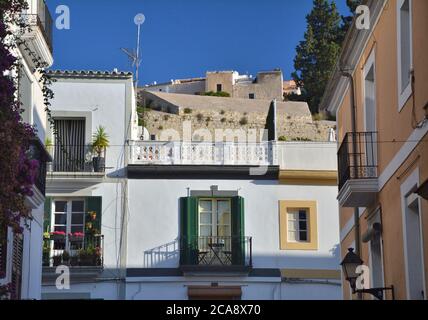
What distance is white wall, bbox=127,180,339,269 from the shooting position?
2795 cm

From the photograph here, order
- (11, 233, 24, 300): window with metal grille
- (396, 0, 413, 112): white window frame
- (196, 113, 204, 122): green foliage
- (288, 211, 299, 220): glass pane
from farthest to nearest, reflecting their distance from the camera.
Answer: (196, 113, 204, 122): green foliage → (288, 211, 299, 220): glass pane → (11, 233, 24, 300): window with metal grille → (396, 0, 413, 112): white window frame

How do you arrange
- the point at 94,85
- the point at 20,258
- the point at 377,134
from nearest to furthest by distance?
the point at 377,134
the point at 20,258
the point at 94,85

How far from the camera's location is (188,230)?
2805 centimetres

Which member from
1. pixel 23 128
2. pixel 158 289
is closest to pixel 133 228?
pixel 158 289

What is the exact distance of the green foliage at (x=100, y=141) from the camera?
28391mm

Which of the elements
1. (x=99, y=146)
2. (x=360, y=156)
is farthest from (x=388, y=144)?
(x=99, y=146)

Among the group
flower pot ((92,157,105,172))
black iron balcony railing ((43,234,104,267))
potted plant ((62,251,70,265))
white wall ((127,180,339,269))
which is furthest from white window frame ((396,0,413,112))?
flower pot ((92,157,105,172))

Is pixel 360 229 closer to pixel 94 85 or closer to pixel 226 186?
pixel 226 186

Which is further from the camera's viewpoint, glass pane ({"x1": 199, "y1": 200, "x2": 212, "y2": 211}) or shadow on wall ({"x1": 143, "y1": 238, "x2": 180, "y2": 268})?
glass pane ({"x1": 199, "y1": 200, "x2": 212, "y2": 211})

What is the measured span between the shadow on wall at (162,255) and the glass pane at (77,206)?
2072 millimetres

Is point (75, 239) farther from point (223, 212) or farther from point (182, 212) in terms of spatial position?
point (223, 212)

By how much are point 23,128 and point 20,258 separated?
529 centimetres

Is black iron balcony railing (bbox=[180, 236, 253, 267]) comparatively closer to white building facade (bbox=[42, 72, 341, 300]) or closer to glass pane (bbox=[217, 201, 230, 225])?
white building facade (bbox=[42, 72, 341, 300])

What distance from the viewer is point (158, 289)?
2752 centimetres
